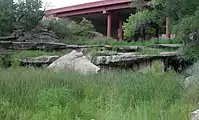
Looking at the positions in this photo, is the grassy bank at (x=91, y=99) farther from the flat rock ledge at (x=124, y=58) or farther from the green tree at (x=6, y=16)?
the green tree at (x=6, y=16)

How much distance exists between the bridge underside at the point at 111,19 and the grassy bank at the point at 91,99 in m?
17.1

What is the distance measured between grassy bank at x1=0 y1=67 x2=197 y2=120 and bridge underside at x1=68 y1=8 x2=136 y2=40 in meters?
17.1

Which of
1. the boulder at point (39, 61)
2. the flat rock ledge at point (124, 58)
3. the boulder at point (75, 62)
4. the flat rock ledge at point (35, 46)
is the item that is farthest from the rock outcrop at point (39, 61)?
the flat rock ledge at point (35, 46)

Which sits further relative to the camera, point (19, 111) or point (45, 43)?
point (45, 43)

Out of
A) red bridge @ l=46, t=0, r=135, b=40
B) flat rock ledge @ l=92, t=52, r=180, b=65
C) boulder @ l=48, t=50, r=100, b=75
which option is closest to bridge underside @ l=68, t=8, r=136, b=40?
red bridge @ l=46, t=0, r=135, b=40

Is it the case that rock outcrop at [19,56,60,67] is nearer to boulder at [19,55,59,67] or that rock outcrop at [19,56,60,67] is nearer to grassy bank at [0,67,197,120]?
boulder at [19,55,59,67]

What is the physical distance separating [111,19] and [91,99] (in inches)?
821

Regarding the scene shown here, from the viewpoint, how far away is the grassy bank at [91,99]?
5.38 metres

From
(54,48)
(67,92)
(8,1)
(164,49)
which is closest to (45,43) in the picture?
(54,48)

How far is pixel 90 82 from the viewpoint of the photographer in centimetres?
825

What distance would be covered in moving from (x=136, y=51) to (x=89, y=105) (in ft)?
35.6

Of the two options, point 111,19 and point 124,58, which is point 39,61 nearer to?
point 124,58

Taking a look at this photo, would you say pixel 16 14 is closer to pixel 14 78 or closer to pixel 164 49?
pixel 164 49

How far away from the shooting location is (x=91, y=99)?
678 cm
